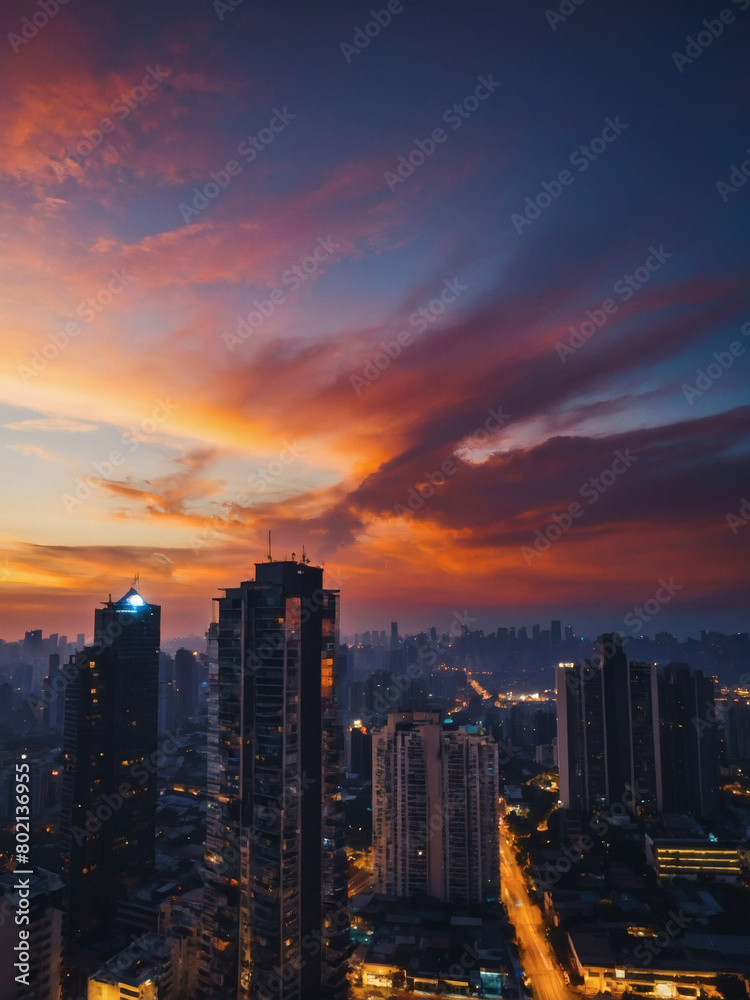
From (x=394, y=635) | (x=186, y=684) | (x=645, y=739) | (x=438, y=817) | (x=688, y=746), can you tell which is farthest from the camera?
(x=394, y=635)

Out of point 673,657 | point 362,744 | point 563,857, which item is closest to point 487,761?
point 563,857

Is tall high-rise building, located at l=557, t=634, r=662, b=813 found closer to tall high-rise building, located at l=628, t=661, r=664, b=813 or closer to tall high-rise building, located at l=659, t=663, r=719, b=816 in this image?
tall high-rise building, located at l=628, t=661, r=664, b=813

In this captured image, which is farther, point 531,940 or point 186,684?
point 186,684

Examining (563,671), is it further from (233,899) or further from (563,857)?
(233,899)

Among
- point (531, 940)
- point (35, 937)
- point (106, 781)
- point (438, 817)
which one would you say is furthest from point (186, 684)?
point (35, 937)

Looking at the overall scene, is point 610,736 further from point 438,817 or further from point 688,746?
point 438,817

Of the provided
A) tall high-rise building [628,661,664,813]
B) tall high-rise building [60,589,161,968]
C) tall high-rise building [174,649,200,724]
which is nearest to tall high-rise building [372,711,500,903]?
tall high-rise building [60,589,161,968]
